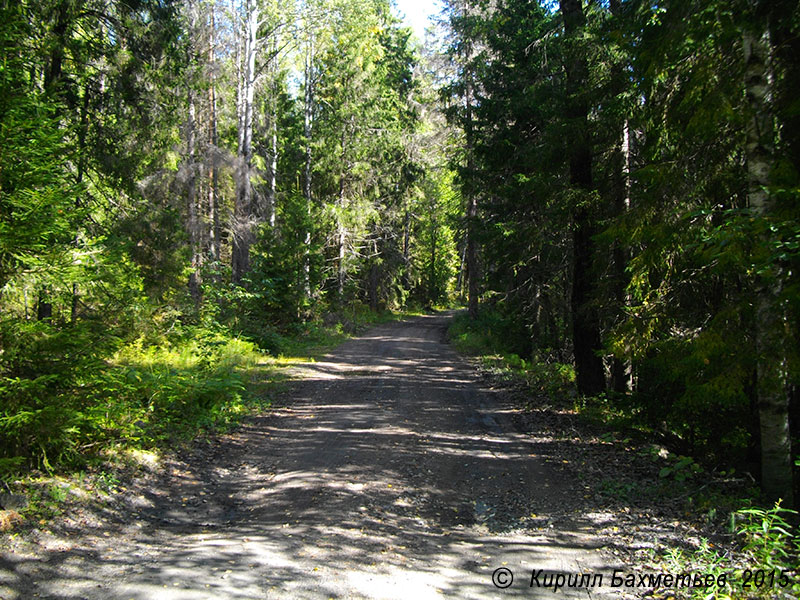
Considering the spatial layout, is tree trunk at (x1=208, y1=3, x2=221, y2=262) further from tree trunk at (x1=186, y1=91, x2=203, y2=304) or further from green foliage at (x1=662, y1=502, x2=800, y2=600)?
green foliage at (x1=662, y1=502, x2=800, y2=600)

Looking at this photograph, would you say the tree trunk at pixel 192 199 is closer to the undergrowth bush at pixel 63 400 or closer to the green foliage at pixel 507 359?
the green foliage at pixel 507 359

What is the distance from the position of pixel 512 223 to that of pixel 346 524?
450 inches

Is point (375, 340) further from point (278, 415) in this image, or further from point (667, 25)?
point (667, 25)

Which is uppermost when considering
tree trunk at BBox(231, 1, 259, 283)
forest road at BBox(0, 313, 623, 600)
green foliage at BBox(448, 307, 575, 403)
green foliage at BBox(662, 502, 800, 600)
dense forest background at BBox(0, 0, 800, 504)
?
tree trunk at BBox(231, 1, 259, 283)

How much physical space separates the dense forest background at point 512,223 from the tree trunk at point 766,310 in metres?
0.02

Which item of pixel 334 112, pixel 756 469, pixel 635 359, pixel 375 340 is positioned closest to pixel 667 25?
pixel 635 359

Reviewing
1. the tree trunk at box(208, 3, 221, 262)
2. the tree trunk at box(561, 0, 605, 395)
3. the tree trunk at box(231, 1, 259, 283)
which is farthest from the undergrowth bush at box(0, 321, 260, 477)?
the tree trunk at box(208, 3, 221, 262)

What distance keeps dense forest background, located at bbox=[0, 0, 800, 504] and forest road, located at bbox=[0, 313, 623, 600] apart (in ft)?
3.97

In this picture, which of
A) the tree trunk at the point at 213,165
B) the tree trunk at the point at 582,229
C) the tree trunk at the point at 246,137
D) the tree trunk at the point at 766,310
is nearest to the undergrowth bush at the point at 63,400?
the tree trunk at the point at 766,310

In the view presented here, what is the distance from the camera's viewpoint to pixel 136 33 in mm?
9648

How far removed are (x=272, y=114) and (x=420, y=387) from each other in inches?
781

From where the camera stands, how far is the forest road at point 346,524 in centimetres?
386

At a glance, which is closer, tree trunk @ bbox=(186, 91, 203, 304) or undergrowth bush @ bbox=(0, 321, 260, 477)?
undergrowth bush @ bbox=(0, 321, 260, 477)

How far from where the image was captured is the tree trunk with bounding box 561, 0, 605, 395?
359 inches
